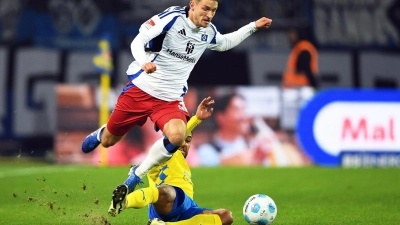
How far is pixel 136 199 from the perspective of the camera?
6887mm

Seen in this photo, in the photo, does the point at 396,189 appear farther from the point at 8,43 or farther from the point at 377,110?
the point at 8,43

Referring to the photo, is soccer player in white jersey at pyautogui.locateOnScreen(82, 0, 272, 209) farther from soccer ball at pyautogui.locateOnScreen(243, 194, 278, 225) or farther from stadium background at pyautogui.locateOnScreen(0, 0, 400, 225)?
stadium background at pyautogui.locateOnScreen(0, 0, 400, 225)

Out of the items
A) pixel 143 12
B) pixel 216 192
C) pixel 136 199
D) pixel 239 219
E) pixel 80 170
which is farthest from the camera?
pixel 143 12

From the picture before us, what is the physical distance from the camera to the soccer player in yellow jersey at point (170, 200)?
22.6 ft

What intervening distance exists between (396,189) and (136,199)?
6716 mm

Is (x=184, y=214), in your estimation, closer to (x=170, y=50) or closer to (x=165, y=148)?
(x=165, y=148)

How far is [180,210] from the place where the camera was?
282 inches

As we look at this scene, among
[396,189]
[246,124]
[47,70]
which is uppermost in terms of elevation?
[47,70]

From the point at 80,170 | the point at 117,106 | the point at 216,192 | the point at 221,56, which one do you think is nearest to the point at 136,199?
the point at 117,106

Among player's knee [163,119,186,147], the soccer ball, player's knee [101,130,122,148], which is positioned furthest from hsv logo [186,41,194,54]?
the soccer ball

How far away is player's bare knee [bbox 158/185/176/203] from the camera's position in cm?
698

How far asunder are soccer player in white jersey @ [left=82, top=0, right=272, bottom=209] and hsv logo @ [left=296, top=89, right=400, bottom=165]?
8.96 m

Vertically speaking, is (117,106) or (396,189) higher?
(117,106)

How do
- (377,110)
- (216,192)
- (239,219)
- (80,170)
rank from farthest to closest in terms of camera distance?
(377,110)
(80,170)
(216,192)
(239,219)
